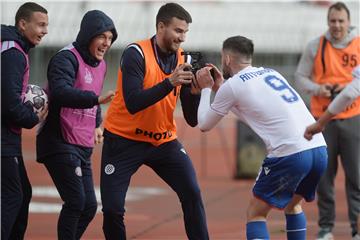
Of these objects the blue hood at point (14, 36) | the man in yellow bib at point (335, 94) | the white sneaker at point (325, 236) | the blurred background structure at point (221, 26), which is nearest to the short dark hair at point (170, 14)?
the blue hood at point (14, 36)

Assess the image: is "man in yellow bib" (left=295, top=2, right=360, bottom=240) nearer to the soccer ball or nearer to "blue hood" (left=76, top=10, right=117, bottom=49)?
"blue hood" (left=76, top=10, right=117, bottom=49)

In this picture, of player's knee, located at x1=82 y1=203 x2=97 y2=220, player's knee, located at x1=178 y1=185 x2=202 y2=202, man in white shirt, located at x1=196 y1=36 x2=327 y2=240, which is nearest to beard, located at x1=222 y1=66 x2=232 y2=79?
man in white shirt, located at x1=196 y1=36 x2=327 y2=240

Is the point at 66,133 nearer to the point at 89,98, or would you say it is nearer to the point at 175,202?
the point at 89,98

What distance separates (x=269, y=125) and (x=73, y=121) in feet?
5.55

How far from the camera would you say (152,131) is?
8.05m

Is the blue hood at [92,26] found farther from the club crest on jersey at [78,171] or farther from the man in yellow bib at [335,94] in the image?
the man in yellow bib at [335,94]

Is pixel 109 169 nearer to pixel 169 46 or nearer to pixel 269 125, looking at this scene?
pixel 169 46

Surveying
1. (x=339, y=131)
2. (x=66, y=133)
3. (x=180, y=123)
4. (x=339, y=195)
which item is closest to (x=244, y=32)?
(x=180, y=123)

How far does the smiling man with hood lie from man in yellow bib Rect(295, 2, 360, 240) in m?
3.02

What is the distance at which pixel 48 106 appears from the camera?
315 inches

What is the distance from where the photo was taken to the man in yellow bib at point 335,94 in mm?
10188

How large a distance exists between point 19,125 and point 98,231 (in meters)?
3.30

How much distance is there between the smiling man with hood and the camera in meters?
7.91

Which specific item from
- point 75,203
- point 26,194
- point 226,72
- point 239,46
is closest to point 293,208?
point 226,72
